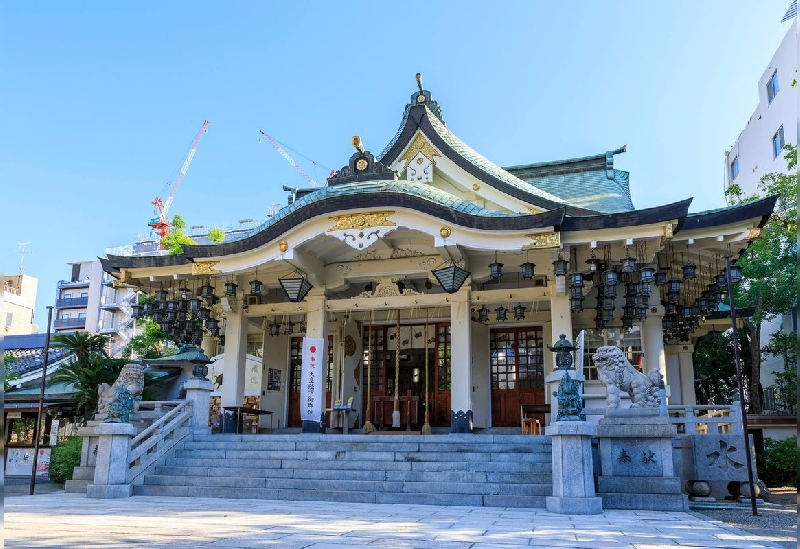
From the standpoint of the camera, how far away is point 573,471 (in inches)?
358

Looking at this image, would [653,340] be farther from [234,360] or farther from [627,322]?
[234,360]

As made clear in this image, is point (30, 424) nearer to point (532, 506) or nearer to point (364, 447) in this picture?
point (364, 447)

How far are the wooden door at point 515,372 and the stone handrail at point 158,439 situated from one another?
7803 mm

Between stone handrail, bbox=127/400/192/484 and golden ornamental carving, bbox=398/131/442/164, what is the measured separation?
843 centimetres

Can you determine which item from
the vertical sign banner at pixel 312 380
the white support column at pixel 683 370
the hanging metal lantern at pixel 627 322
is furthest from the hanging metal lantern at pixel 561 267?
the white support column at pixel 683 370

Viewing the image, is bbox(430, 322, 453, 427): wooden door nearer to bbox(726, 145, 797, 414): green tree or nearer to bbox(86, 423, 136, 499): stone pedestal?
bbox(86, 423, 136, 499): stone pedestal

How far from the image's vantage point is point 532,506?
956cm

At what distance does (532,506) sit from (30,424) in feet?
64.5

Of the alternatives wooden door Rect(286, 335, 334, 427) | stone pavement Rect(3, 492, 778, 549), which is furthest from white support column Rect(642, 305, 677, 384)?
wooden door Rect(286, 335, 334, 427)

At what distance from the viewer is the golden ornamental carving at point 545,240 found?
12.8 meters

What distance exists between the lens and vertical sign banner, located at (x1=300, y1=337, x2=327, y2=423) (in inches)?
576

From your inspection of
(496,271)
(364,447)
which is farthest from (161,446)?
(496,271)

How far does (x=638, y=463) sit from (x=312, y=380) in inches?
291

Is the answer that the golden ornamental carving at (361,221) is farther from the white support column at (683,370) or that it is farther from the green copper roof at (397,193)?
the white support column at (683,370)
